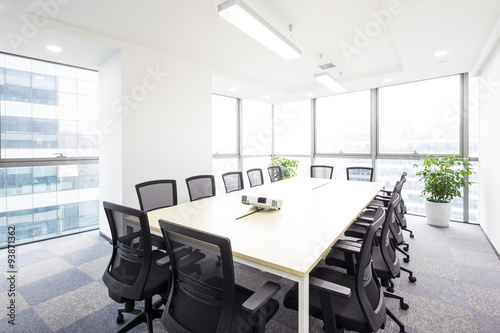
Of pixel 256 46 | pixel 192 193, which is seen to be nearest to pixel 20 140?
pixel 192 193

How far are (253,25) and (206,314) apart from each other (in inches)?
94.2

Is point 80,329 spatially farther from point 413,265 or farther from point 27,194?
point 413,265

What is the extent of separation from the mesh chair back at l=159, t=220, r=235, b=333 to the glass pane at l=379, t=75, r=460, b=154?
5.25 meters

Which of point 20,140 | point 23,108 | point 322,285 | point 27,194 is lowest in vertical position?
point 322,285

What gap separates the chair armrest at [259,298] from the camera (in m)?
1.09

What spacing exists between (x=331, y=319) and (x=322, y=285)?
0.65 feet

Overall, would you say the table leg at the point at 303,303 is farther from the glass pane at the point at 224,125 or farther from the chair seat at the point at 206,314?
the glass pane at the point at 224,125

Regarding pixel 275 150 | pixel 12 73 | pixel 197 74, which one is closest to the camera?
pixel 12 73

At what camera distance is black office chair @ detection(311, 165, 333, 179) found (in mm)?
5055

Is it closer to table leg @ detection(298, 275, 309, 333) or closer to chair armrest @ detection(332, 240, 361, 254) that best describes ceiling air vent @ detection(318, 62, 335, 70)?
chair armrest @ detection(332, 240, 361, 254)

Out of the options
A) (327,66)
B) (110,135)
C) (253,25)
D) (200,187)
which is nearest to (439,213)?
(327,66)

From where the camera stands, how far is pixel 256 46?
351cm

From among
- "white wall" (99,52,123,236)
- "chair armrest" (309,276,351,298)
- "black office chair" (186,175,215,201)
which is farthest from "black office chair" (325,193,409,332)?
"white wall" (99,52,123,236)

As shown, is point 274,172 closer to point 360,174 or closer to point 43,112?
point 360,174
